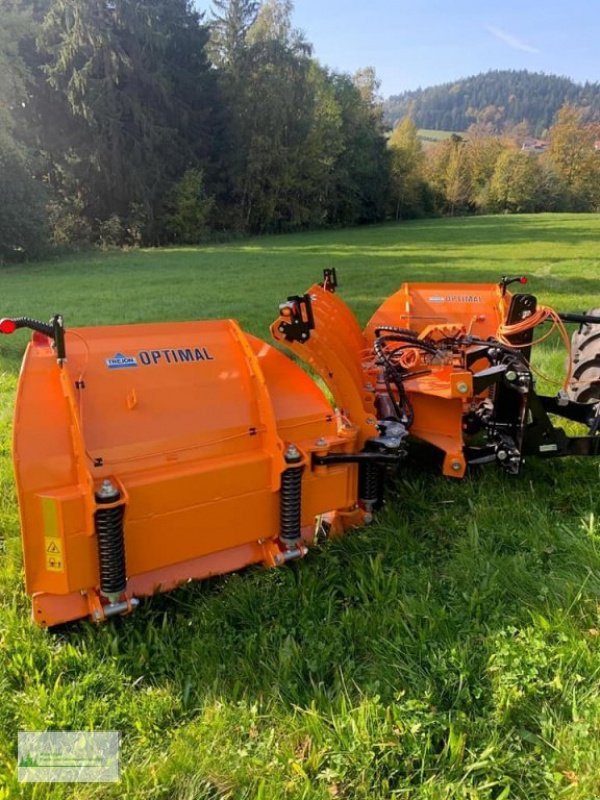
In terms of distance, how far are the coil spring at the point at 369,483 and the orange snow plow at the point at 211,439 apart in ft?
0.03

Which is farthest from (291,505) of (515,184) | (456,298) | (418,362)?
(515,184)

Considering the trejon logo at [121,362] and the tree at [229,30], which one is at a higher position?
the tree at [229,30]

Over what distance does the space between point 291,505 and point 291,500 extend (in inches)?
1.0

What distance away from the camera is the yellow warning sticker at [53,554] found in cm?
249

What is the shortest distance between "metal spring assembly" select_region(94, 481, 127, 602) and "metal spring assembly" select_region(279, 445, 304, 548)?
0.77 metres

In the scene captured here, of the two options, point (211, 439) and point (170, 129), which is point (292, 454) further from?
point (170, 129)

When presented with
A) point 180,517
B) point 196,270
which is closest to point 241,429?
point 180,517

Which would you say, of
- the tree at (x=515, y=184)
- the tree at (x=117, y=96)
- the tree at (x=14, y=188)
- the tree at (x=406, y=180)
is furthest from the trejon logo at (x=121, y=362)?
the tree at (x=515, y=184)

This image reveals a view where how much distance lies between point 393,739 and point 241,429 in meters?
1.46

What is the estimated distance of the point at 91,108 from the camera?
2830 centimetres

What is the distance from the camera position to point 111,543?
8.22ft

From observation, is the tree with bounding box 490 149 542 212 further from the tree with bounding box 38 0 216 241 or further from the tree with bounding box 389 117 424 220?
the tree with bounding box 38 0 216 241

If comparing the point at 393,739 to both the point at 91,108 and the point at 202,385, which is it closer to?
the point at 202,385

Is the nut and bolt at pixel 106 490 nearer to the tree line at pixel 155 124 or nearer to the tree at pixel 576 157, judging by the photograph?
the tree line at pixel 155 124
